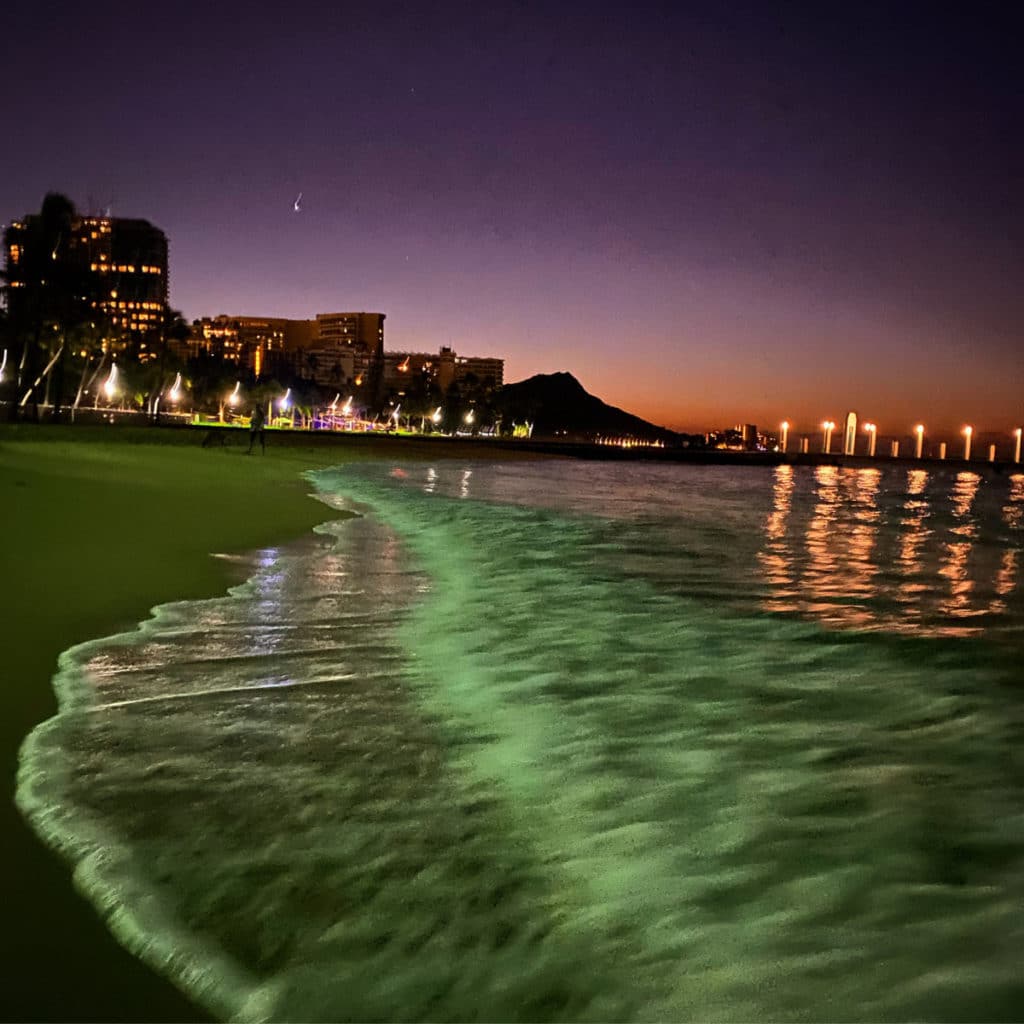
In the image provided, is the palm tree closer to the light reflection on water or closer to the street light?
the street light

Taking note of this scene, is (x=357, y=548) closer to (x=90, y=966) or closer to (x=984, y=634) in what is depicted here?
(x=984, y=634)

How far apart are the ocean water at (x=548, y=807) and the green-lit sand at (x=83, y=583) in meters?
0.13

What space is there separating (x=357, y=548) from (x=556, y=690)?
6.60m

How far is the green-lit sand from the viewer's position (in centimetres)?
266

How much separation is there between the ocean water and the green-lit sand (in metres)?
0.13

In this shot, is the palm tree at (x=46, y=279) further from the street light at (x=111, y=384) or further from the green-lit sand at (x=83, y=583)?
the street light at (x=111, y=384)

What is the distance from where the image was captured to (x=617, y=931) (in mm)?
3000

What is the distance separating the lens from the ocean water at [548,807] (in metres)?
2.77

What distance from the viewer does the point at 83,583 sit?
8.12 meters

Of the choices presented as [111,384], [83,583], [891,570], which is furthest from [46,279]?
[891,570]

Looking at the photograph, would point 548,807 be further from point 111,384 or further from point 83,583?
point 111,384

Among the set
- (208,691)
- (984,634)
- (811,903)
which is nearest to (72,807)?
(208,691)

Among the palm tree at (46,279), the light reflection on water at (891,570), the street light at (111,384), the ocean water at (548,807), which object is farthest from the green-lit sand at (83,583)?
the street light at (111,384)

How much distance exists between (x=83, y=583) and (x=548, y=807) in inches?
223
